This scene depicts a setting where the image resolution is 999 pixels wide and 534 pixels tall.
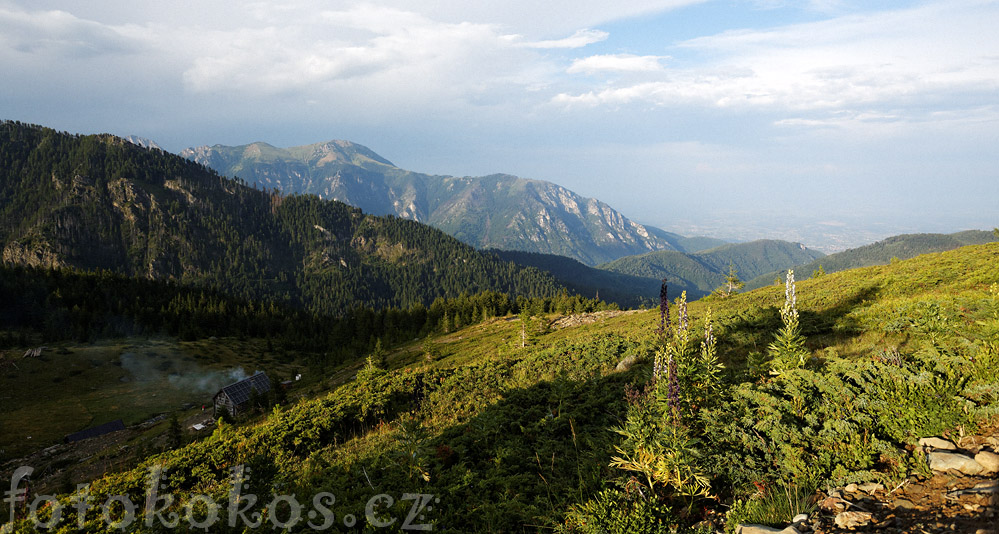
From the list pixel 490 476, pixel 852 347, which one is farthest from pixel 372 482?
pixel 852 347

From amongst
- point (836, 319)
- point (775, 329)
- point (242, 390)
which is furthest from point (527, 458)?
point (242, 390)

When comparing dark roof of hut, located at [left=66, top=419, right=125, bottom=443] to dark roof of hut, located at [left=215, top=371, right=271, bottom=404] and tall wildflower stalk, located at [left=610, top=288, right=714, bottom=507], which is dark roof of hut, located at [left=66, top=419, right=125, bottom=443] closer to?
dark roof of hut, located at [left=215, top=371, right=271, bottom=404]

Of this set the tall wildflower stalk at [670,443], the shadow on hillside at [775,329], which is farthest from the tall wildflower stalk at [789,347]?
the shadow on hillside at [775,329]

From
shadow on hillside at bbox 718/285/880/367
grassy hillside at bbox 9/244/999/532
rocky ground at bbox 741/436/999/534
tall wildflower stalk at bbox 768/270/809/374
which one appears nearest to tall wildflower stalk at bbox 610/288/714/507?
grassy hillside at bbox 9/244/999/532

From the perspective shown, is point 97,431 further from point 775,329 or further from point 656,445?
point 775,329

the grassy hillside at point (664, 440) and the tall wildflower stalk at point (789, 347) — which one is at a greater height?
the tall wildflower stalk at point (789, 347)

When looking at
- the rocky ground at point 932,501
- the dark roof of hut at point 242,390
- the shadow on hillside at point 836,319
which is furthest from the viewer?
the dark roof of hut at point 242,390

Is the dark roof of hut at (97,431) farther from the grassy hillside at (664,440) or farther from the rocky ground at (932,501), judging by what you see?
the rocky ground at (932,501)

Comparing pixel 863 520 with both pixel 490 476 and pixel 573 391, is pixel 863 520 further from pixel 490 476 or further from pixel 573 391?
pixel 573 391

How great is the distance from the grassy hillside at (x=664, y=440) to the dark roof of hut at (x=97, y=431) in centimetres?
5579

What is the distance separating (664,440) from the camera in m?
8.13

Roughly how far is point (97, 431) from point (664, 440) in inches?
2966

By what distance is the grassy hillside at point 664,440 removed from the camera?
7.33 metres

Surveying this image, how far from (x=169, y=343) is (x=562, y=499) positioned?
4970 inches
